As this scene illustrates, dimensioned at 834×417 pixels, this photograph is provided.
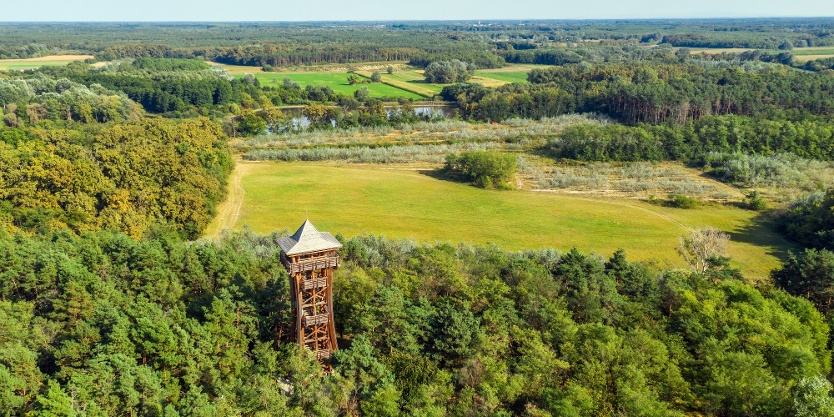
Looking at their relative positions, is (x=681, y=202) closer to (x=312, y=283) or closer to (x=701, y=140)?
(x=701, y=140)

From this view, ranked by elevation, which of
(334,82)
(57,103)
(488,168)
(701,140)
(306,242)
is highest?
(334,82)

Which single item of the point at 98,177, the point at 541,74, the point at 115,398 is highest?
the point at 541,74

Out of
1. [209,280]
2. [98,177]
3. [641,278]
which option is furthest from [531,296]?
[98,177]

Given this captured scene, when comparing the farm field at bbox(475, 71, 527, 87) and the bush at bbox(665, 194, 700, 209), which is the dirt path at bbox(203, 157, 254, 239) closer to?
the bush at bbox(665, 194, 700, 209)

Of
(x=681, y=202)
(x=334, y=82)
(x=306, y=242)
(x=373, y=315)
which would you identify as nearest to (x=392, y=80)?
(x=334, y=82)

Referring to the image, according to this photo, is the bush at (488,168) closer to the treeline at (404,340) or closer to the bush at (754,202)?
the bush at (754,202)

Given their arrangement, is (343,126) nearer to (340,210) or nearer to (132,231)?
(340,210)
